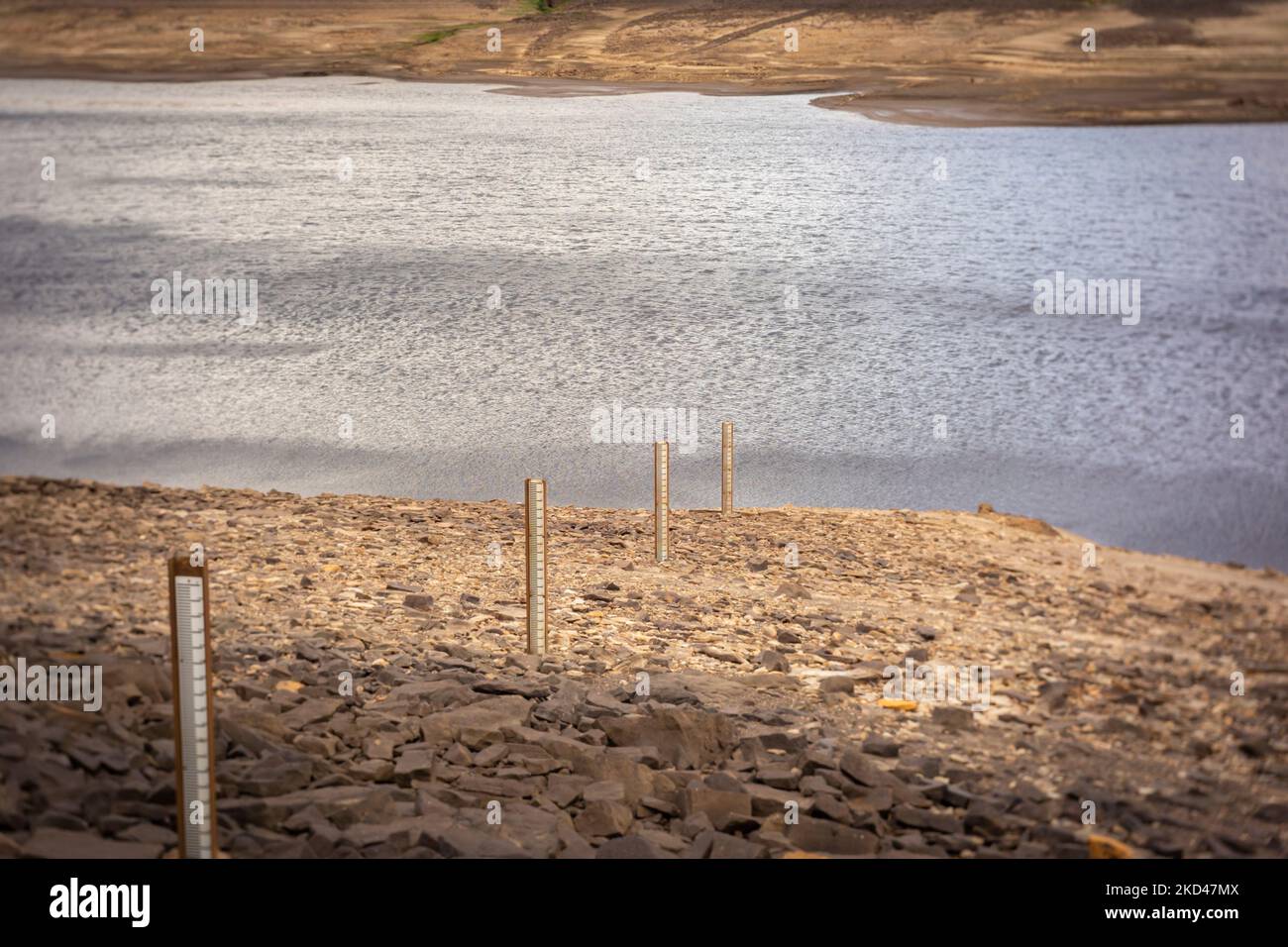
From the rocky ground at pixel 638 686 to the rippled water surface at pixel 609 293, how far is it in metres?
0.51

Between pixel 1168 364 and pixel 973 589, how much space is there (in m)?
2.49

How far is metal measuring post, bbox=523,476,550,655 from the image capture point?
199 inches

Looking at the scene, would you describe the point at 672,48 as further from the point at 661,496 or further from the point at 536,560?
the point at 536,560

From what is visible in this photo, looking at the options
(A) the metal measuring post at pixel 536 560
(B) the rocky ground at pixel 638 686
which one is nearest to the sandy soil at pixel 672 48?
(B) the rocky ground at pixel 638 686

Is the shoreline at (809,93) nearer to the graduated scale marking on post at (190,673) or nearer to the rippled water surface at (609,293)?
the rippled water surface at (609,293)

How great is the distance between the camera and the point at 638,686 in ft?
17.0

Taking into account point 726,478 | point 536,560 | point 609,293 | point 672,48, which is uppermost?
point 672,48

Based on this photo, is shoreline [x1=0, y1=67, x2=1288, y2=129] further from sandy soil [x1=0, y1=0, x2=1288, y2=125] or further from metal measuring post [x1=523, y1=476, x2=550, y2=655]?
metal measuring post [x1=523, y1=476, x2=550, y2=655]

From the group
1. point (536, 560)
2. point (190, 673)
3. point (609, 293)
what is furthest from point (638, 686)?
point (609, 293)

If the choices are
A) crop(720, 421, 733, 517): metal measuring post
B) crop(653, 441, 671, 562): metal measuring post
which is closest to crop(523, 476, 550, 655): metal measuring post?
crop(653, 441, 671, 562): metal measuring post

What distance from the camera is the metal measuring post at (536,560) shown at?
5.04 m

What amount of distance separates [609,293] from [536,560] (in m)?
4.07

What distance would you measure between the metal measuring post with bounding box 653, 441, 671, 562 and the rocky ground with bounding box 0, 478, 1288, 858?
0.59 ft
